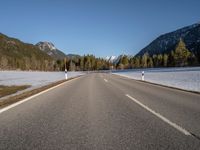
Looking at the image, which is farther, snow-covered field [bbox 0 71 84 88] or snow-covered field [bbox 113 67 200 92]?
snow-covered field [bbox 0 71 84 88]

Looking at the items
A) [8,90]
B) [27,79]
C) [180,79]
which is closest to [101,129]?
[8,90]

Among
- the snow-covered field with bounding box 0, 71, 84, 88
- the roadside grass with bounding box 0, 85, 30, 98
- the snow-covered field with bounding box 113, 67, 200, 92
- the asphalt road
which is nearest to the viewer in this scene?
the asphalt road

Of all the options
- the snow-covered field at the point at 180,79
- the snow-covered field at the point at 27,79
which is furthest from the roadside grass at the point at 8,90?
the snow-covered field at the point at 180,79

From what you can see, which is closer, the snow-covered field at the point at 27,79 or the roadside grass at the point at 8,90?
the roadside grass at the point at 8,90

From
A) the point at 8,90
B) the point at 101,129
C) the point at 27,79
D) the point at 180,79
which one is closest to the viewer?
the point at 101,129

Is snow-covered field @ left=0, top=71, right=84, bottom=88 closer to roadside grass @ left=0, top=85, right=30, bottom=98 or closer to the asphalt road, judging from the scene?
roadside grass @ left=0, top=85, right=30, bottom=98

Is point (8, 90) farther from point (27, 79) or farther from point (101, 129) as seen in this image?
point (27, 79)

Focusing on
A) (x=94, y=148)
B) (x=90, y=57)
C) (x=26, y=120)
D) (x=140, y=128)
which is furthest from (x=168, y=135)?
(x=90, y=57)

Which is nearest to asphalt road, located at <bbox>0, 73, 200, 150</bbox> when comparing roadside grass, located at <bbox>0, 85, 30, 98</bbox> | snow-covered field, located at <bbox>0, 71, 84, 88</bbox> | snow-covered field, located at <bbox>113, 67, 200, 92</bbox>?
roadside grass, located at <bbox>0, 85, 30, 98</bbox>

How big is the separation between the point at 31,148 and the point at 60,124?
1883 mm

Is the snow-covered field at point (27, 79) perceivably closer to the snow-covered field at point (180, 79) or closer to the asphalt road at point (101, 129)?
the snow-covered field at point (180, 79)

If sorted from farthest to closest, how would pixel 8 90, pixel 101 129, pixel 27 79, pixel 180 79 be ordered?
pixel 27 79
pixel 180 79
pixel 8 90
pixel 101 129

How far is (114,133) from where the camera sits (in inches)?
214

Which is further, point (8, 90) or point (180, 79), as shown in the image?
point (180, 79)
